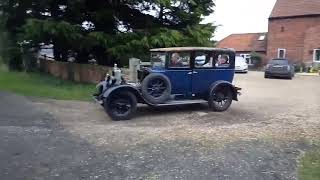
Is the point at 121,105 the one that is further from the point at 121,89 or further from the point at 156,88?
the point at 156,88

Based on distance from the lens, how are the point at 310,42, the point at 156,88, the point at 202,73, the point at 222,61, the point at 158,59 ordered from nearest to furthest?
the point at 156,88
the point at 202,73
the point at 158,59
the point at 222,61
the point at 310,42

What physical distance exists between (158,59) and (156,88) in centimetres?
117

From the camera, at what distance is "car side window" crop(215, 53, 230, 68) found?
13516 mm

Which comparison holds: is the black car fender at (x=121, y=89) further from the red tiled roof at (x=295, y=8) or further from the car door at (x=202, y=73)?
the red tiled roof at (x=295, y=8)

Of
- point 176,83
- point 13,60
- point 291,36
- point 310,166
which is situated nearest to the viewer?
point 310,166

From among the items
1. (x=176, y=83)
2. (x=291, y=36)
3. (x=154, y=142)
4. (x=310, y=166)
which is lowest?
(x=310, y=166)

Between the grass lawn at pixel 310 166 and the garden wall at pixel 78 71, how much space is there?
856 cm

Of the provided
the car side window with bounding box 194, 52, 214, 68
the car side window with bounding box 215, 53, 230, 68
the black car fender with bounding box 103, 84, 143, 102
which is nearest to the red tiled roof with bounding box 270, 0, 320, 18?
the car side window with bounding box 215, 53, 230, 68

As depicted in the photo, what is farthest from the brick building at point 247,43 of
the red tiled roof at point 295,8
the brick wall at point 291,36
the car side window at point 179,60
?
the car side window at point 179,60

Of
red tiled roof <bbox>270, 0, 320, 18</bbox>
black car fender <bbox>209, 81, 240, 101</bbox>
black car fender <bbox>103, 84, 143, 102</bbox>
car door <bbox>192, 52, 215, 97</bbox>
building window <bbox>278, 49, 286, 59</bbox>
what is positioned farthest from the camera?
building window <bbox>278, 49, 286, 59</bbox>

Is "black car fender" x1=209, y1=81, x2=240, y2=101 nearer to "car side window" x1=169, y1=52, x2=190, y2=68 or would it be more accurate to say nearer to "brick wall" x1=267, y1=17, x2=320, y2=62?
"car side window" x1=169, y1=52, x2=190, y2=68

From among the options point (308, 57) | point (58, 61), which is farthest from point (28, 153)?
point (308, 57)

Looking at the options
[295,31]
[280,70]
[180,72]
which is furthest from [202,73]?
[295,31]

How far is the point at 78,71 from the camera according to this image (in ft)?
71.4
